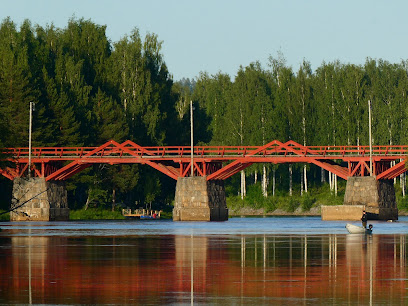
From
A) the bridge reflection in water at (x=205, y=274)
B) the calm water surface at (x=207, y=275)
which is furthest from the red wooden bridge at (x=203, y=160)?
the calm water surface at (x=207, y=275)

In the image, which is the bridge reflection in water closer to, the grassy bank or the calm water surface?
the calm water surface

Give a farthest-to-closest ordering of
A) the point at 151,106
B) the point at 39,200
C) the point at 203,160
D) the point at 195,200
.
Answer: the point at 151,106 → the point at 39,200 → the point at 195,200 → the point at 203,160

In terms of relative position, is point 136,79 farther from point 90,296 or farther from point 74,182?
point 90,296

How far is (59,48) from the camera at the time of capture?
119 metres

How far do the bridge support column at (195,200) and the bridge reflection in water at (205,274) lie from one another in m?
55.6

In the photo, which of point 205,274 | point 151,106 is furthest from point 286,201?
point 205,274

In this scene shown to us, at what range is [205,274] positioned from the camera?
86.5 feet

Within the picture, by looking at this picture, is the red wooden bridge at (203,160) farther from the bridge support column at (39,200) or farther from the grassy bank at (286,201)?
the grassy bank at (286,201)

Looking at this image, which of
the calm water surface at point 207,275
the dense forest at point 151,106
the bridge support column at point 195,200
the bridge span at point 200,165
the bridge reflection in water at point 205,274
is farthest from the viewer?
the dense forest at point 151,106

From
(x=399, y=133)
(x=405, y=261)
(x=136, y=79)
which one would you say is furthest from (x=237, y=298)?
(x=399, y=133)

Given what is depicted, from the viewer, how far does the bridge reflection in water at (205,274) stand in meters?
20.8

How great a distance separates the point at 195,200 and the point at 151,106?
923 inches

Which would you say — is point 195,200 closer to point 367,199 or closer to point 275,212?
point 367,199

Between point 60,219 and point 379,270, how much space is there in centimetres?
7659
